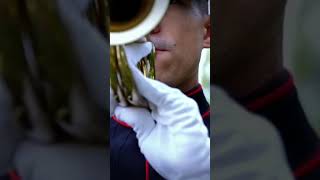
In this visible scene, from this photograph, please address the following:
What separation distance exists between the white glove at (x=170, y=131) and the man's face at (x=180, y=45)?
3 cm

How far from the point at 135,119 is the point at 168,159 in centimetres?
12

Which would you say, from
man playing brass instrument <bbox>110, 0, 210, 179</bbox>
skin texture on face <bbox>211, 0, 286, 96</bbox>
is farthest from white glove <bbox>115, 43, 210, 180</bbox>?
skin texture on face <bbox>211, 0, 286, 96</bbox>

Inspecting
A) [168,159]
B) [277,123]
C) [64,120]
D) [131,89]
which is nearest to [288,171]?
[277,123]

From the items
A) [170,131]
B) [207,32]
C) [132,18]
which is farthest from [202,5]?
[170,131]

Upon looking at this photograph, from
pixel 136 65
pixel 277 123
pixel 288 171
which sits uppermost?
pixel 136 65

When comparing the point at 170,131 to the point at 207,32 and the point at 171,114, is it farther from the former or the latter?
the point at 207,32

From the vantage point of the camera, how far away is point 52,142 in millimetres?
1651

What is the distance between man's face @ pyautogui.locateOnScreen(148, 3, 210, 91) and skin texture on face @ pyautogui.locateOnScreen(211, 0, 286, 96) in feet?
0.14

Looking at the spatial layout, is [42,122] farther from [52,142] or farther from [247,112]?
[247,112]

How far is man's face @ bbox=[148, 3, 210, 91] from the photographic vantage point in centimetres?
164

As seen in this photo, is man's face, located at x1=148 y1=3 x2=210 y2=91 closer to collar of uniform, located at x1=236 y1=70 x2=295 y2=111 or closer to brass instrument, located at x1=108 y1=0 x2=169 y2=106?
brass instrument, located at x1=108 y1=0 x2=169 y2=106

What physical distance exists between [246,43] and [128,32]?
11.0 inches

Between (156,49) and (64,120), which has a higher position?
(156,49)

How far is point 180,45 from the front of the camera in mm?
1656
